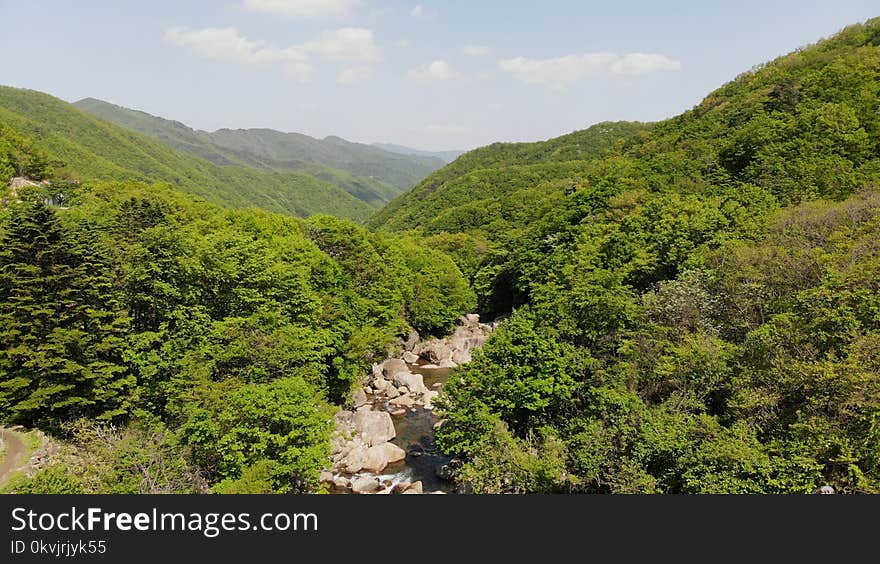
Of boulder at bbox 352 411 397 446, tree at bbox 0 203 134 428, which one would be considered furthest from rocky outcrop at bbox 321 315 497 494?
tree at bbox 0 203 134 428

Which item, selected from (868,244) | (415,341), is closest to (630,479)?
(868,244)

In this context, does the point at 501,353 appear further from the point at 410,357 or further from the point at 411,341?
the point at 411,341

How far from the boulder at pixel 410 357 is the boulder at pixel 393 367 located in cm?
348

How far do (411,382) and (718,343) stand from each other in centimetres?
2407

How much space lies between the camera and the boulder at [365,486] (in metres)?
25.2

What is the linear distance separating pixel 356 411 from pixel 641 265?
931 inches

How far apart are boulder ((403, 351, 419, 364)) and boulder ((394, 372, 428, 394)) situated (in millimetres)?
6048

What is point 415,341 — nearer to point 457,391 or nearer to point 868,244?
point 457,391

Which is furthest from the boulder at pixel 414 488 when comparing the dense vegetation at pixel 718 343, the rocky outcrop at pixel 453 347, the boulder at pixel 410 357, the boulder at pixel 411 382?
the boulder at pixel 410 357

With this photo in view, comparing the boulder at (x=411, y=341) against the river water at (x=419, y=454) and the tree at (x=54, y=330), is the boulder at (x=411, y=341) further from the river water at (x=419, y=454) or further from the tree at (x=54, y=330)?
the tree at (x=54, y=330)

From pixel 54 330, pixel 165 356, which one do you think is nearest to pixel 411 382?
pixel 165 356

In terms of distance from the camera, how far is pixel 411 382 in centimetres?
3938

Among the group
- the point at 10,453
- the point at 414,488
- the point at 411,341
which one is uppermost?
the point at 10,453

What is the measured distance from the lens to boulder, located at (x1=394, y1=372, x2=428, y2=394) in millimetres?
38969
